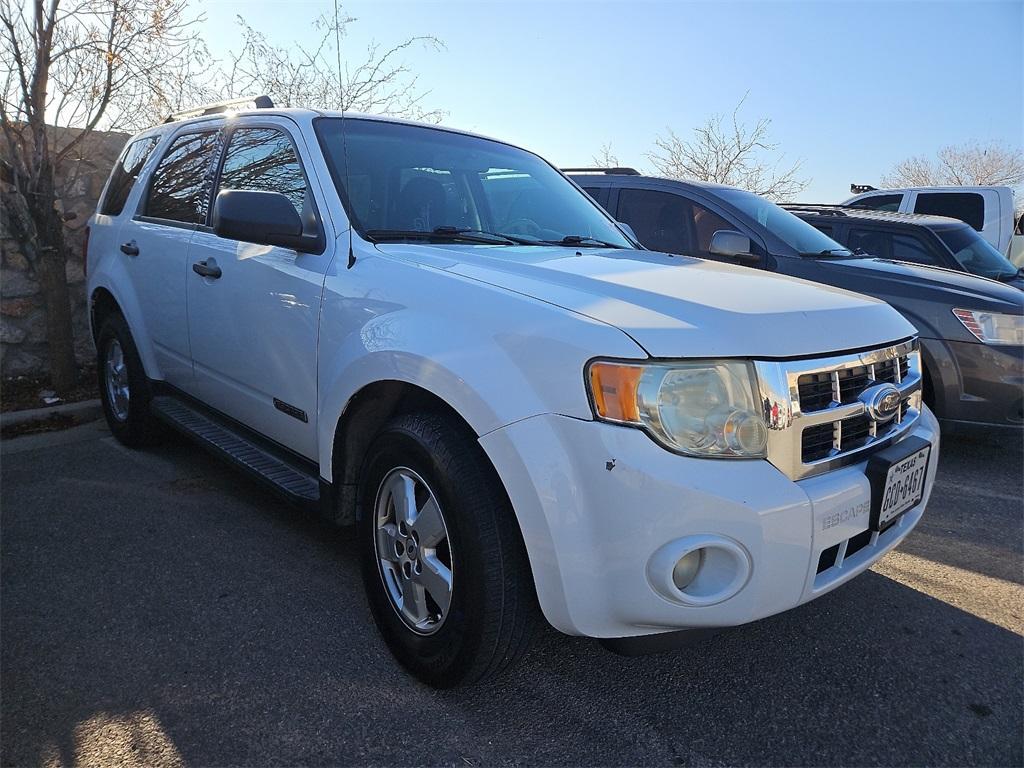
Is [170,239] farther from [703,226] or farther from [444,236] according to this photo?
[703,226]

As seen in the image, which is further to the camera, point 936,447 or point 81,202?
point 81,202

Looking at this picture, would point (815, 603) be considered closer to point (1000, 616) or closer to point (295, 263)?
point (1000, 616)

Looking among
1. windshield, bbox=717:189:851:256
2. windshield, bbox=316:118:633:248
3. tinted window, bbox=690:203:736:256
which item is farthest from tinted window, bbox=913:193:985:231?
A: windshield, bbox=316:118:633:248

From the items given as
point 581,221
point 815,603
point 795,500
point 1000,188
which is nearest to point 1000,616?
point 815,603

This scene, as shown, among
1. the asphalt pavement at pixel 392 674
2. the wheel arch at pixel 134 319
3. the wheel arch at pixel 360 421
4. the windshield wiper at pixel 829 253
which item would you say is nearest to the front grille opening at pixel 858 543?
the asphalt pavement at pixel 392 674

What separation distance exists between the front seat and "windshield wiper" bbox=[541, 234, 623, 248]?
0.45 meters

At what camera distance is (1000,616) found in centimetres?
297

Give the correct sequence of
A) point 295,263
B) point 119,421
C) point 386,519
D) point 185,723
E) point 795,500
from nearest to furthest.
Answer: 1. point 795,500
2. point 185,723
3. point 386,519
4. point 295,263
5. point 119,421

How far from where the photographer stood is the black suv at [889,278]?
462 centimetres

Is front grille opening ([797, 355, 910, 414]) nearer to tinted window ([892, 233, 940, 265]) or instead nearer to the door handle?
the door handle

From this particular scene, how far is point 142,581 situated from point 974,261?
6742mm

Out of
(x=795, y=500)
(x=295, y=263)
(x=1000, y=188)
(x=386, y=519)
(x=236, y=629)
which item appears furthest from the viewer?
(x=1000, y=188)

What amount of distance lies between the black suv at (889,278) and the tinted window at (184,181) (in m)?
3.10

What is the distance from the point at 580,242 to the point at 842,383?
1409 mm
